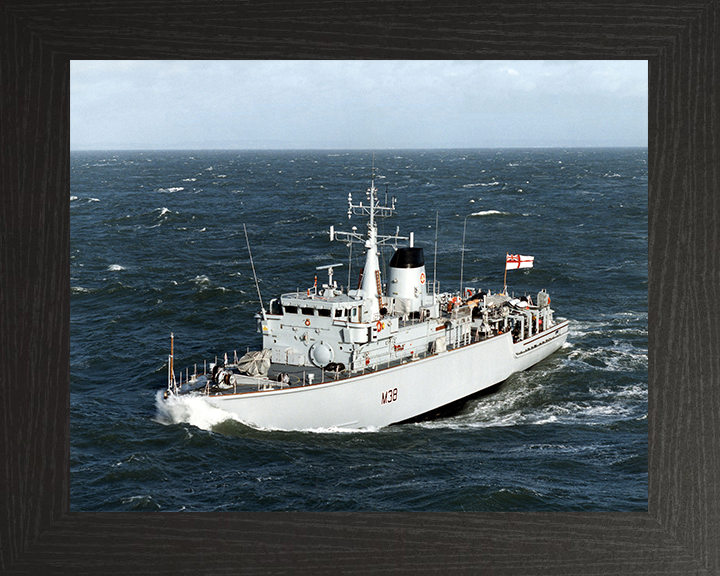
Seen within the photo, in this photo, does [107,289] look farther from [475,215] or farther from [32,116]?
[32,116]

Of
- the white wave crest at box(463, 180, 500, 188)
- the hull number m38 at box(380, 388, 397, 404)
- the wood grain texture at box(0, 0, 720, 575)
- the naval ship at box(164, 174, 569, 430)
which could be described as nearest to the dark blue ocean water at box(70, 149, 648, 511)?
the white wave crest at box(463, 180, 500, 188)

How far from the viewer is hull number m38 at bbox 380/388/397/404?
16.8 meters

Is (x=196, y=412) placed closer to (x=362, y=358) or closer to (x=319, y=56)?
(x=362, y=358)

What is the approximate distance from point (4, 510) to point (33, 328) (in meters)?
1.07

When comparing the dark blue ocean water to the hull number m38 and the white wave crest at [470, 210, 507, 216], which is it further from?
the hull number m38

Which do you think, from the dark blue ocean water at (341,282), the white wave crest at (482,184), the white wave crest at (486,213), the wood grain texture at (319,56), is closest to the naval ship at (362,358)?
the dark blue ocean water at (341,282)

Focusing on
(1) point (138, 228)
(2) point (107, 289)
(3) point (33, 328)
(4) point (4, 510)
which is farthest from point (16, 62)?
(1) point (138, 228)

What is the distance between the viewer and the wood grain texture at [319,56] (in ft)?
17.9

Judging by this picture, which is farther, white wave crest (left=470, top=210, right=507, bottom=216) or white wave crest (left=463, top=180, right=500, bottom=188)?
white wave crest (left=463, top=180, right=500, bottom=188)

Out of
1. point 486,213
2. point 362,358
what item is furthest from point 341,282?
point 486,213

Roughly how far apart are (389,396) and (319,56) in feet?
39.2

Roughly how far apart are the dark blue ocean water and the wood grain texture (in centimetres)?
492

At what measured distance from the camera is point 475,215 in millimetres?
36125

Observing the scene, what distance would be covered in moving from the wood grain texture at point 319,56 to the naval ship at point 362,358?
10.1 m
